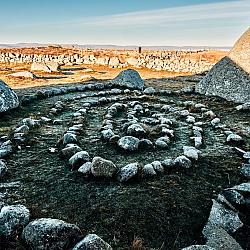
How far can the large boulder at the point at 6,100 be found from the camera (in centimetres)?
1160

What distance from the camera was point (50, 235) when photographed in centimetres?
398

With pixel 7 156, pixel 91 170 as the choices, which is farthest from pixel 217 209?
pixel 7 156

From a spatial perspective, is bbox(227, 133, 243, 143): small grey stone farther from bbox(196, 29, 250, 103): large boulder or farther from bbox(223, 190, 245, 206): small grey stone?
bbox(196, 29, 250, 103): large boulder

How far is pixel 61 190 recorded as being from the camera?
19.4ft

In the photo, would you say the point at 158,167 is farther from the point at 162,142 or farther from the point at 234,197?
the point at 162,142

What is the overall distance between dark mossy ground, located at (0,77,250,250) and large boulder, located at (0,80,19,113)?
336cm

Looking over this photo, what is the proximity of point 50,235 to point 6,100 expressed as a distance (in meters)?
8.78

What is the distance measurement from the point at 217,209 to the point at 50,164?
3675 mm

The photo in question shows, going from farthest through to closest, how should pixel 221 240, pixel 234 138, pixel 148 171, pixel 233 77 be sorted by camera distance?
1. pixel 233 77
2. pixel 234 138
3. pixel 148 171
4. pixel 221 240

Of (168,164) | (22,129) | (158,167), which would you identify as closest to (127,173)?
(158,167)

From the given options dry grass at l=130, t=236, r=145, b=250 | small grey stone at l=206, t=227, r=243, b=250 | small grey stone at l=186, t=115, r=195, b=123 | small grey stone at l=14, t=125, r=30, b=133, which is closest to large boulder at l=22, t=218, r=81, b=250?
dry grass at l=130, t=236, r=145, b=250

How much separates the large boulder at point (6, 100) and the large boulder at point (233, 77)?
881 centimetres

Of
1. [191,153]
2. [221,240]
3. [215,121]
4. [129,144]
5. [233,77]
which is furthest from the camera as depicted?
[233,77]

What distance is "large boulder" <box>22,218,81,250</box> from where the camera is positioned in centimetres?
395
